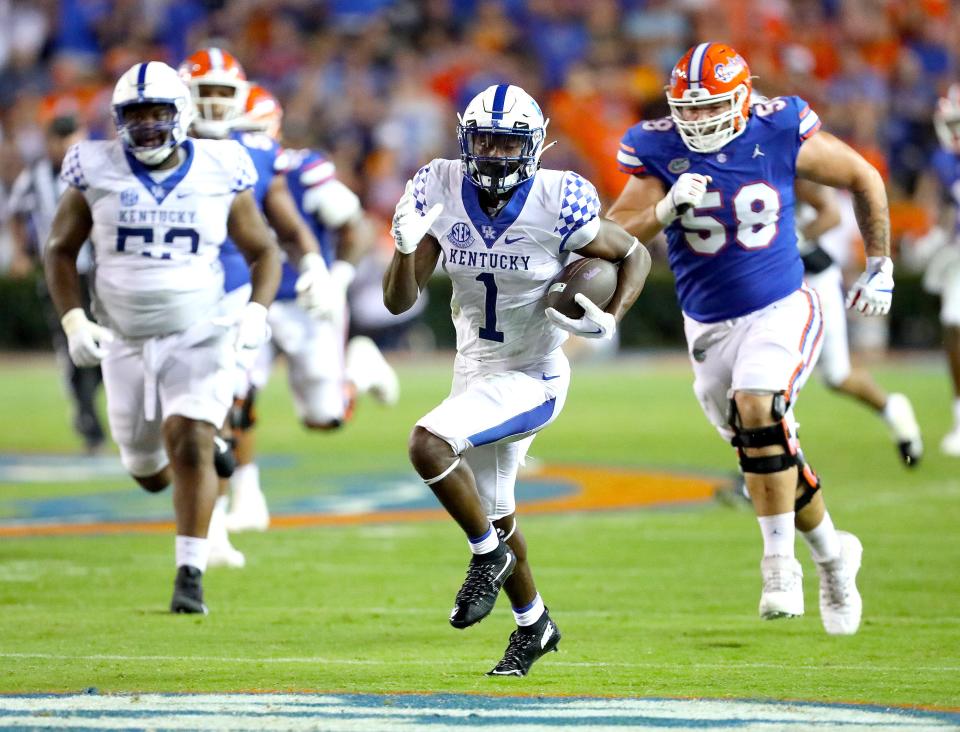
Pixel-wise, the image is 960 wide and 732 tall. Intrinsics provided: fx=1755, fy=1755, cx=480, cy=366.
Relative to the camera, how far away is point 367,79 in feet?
69.2

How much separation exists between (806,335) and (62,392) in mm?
12136

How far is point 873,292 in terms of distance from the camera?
630 centimetres

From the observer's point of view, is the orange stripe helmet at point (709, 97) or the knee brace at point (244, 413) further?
the knee brace at point (244, 413)

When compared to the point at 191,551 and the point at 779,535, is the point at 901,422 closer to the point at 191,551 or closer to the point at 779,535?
the point at 779,535

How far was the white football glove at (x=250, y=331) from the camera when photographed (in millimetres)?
6633

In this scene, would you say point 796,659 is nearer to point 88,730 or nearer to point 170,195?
point 88,730

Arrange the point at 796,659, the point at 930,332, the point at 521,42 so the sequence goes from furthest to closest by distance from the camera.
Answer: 1. the point at 521,42
2. the point at 930,332
3. the point at 796,659

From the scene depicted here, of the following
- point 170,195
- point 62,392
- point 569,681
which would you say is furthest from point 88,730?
point 62,392

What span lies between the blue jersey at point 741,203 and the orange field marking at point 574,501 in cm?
332

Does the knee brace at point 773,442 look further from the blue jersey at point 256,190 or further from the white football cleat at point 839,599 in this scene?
the blue jersey at point 256,190

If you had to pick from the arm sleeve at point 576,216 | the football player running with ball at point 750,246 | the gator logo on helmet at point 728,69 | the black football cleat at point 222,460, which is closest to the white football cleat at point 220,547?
the black football cleat at point 222,460

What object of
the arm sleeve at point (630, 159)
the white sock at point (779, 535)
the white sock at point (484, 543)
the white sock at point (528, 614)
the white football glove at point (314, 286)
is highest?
the arm sleeve at point (630, 159)

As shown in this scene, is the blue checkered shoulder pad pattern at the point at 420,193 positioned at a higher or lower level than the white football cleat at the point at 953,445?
higher

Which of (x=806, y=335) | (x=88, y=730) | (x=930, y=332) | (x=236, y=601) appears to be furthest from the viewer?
(x=930, y=332)
